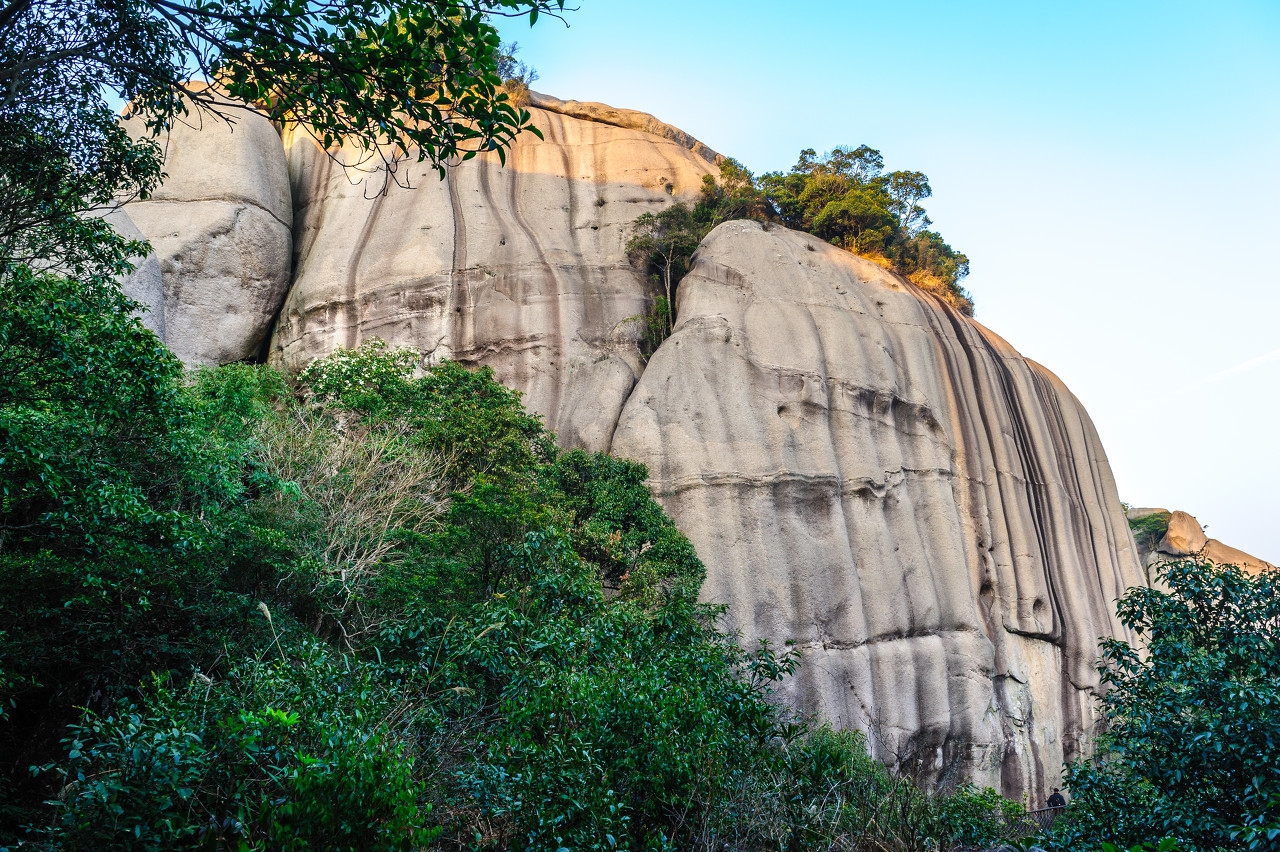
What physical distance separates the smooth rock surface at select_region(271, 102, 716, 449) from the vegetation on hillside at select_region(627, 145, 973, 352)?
89 cm

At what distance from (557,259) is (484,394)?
27.2 ft

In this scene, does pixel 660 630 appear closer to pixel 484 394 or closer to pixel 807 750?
pixel 807 750

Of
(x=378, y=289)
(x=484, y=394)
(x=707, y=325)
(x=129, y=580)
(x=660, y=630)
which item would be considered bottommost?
(x=660, y=630)

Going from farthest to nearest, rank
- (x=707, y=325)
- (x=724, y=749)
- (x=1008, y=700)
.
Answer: (x=707, y=325), (x=1008, y=700), (x=724, y=749)

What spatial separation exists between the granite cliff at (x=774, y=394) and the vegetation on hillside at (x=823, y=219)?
3.31 feet

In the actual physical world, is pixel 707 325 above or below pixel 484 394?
above

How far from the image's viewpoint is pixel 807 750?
11.3 meters

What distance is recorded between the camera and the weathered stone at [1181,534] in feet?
137

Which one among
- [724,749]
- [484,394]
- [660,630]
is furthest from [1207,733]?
[484,394]

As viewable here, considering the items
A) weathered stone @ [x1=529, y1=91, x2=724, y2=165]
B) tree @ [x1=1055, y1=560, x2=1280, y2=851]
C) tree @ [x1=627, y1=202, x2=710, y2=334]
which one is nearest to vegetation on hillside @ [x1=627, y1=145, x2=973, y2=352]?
tree @ [x1=627, y1=202, x2=710, y2=334]

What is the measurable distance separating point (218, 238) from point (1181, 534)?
40963mm

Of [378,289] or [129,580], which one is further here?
[378,289]

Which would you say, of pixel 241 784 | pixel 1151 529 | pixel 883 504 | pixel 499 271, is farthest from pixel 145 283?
pixel 1151 529

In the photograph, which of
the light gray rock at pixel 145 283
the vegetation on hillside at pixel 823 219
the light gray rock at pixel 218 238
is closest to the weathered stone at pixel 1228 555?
the vegetation on hillside at pixel 823 219
